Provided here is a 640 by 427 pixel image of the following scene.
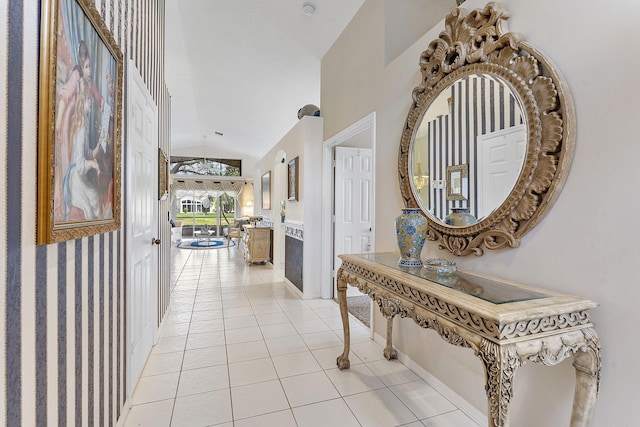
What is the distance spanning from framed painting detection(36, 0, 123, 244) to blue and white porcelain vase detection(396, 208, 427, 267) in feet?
5.13

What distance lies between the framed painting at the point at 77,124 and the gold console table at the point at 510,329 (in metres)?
1.46

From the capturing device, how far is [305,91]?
5254 millimetres

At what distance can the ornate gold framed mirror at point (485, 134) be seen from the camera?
1.37 m

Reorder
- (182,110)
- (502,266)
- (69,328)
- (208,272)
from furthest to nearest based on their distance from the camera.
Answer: (182,110) < (208,272) < (502,266) < (69,328)

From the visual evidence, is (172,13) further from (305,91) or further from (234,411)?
(234,411)

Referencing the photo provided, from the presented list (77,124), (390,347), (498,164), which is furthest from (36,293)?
(390,347)

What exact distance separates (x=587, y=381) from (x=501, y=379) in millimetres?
431

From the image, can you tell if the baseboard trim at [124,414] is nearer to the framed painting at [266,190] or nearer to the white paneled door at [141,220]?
the white paneled door at [141,220]

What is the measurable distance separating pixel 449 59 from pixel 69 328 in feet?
7.77

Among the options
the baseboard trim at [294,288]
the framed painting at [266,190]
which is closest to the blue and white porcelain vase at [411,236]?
the baseboard trim at [294,288]

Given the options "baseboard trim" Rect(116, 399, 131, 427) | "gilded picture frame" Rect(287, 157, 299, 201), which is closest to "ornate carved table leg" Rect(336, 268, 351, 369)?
"baseboard trim" Rect(116, 399, 131, 427)

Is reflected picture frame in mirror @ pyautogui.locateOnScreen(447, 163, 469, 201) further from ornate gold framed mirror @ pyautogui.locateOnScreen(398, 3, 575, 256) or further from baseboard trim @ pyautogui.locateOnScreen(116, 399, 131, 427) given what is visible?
baseboard trim @ pyautogui.locateOnScreen(116, 399, 131, 427)

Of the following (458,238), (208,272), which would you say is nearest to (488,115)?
(458,238)

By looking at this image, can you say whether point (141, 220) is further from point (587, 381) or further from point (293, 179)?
point (293, 179)
